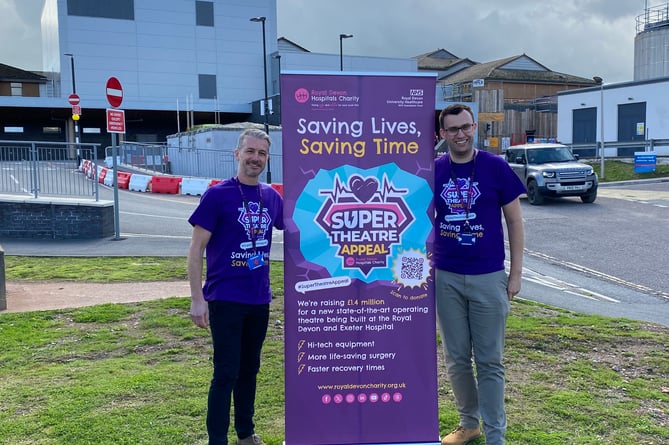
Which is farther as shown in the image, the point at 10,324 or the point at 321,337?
the point at 10,324

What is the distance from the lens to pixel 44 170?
13.9 metres

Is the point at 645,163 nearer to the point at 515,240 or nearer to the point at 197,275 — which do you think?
the point at 515,240

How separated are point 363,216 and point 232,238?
0.78m

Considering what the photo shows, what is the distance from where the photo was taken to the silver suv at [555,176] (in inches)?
728

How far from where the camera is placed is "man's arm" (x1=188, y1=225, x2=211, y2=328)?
362 centimetres

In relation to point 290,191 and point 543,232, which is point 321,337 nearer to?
point 290,191

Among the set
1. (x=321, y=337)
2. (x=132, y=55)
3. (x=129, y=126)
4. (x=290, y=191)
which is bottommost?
(x=321, y=337)

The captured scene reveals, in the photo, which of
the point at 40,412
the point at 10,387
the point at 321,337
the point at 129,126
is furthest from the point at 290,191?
the point at 129,126

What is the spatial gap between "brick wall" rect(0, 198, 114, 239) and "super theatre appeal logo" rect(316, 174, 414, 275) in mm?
11594

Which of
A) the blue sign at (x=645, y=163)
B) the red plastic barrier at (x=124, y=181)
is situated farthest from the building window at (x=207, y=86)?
the blue sign at (x=645, y=163)

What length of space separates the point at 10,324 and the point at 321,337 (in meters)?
4.88

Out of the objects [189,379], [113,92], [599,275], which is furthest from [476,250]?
[113,92]

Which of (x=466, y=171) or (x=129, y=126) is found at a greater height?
(x=129, y=126)

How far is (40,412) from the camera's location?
442 cm
